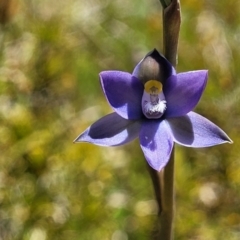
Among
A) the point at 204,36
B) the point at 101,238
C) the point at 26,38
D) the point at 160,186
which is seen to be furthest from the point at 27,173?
the point at 204,36

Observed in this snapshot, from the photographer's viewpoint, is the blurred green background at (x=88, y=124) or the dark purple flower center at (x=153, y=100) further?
the blurred green background at (x=88, y=124)

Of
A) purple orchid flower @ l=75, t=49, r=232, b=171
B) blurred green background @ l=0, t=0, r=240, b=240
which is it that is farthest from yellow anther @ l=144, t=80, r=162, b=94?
blurred green background @ l=0, t=0, r=240, b=240

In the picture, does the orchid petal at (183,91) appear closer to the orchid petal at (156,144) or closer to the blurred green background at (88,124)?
the orchid petal at (156,144)

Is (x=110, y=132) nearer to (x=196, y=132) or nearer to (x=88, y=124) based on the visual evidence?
(x=196, y=132)

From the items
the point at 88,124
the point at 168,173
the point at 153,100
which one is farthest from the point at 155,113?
the point at 88,124

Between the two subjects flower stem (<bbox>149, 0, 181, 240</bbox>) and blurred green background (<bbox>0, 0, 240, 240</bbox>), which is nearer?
flower stem (<bbox>149, 0, 181, 240</bbox>)

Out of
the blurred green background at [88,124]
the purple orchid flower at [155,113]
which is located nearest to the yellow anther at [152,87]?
the purple orchid flower at [155,113]

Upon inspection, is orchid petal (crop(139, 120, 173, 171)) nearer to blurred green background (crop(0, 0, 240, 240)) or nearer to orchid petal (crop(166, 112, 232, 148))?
orchid petal (crop(166, 112, 232, 148))

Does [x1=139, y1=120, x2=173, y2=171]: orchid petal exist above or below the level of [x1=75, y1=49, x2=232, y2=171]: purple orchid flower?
below

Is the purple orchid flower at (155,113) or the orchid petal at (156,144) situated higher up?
the purple orchid flower at (155,113)
